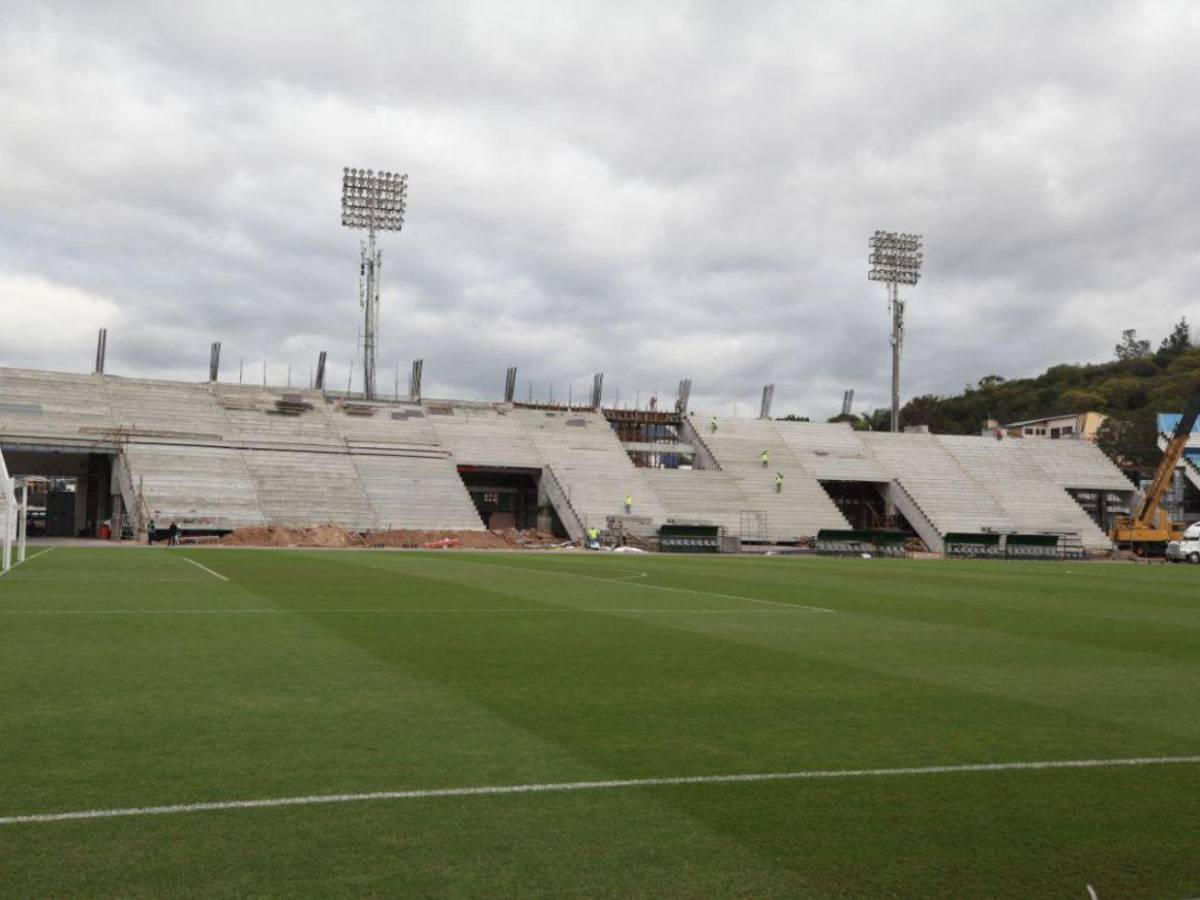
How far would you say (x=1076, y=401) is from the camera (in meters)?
118

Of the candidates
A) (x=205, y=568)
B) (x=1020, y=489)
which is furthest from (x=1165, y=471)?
(x=205, y=568)

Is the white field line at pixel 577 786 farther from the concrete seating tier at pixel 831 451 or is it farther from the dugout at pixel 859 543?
the concrete seating tier at pixel 831 451

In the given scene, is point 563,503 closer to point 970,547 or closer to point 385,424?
point 385,424

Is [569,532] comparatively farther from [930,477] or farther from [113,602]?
[113,602]

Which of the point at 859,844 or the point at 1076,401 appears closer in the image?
the point at 859,844

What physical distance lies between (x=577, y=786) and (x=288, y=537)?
4420 cm

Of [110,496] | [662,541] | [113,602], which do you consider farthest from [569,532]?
[113,602]

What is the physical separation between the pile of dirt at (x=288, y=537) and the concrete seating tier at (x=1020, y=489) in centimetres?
4058

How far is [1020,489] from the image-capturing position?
70688mm

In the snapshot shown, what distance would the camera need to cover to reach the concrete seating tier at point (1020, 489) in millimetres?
66062

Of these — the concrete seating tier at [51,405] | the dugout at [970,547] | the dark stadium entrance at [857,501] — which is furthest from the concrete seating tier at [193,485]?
the dark stadium entrance at [857,501]

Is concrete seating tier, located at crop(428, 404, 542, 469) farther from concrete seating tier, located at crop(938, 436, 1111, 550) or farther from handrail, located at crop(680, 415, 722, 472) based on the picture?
concrete seating tier, located at crop(938, 436, 1111, 550)

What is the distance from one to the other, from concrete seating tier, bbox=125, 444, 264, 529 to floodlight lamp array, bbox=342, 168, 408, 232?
19.0 metres

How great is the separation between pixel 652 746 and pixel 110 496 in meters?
56.8
